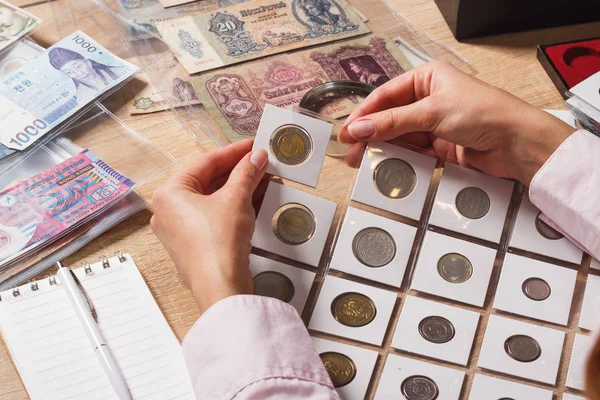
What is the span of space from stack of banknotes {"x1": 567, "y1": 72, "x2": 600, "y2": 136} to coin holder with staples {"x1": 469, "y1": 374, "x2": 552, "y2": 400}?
42cm

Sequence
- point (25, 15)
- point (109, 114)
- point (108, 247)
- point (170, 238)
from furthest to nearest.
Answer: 1. point (25, 15)
2. point (109, 114)
3. point (108, 247)
4. point (170, 238)

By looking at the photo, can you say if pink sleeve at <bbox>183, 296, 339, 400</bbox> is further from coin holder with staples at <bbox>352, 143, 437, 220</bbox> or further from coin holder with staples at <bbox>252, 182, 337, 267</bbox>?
coin holder with staples at <bbox>352, 143, 437, 220</bbox>

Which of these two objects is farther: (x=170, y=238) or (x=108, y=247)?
(x=108, y=247)

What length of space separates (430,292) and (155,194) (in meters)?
0.34

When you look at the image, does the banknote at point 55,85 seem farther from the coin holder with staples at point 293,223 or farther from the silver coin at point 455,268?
the silver coin at point 455,268

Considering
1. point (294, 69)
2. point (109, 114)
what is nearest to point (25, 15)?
point (109, 114)

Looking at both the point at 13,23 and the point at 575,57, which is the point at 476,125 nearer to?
the point at 575,57

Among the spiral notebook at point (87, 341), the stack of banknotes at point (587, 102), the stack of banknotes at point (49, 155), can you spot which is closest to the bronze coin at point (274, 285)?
the spiral notebook at point (87, 341)

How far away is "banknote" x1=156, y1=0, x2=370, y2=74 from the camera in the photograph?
1.10 metres

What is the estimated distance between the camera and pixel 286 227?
0.82m

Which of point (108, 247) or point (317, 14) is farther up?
point (317, 14)

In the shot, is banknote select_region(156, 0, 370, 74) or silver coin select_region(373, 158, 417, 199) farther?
banknote select_region(156, 0, 370, 74)

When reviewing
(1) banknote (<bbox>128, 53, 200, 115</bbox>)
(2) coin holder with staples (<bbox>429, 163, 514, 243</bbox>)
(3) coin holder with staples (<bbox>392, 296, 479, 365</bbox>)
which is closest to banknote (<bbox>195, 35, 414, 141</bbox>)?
(1) banknote (<bbox>128, 53, 200, 115</bbox>)

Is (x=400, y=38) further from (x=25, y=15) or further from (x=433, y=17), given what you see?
(x=25, y=15)
